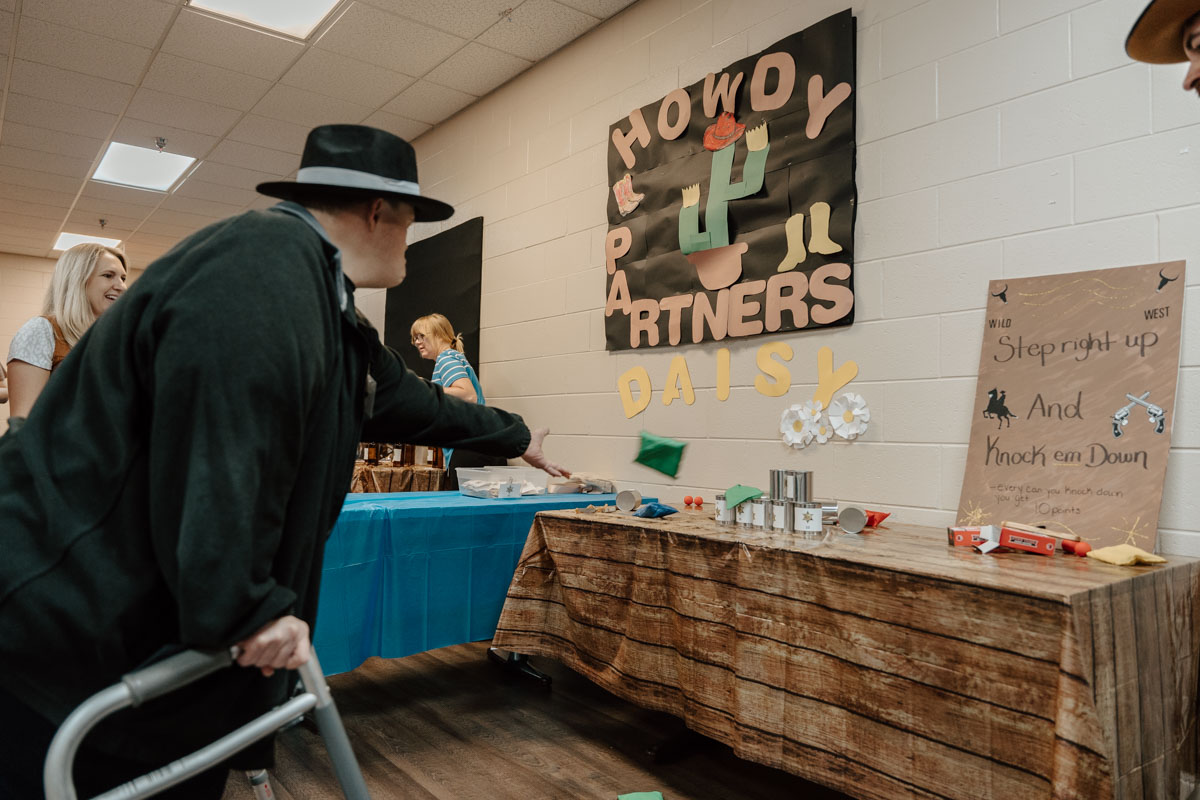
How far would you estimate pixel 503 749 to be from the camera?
7.46 ft

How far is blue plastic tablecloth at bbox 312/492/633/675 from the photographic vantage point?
2.34m

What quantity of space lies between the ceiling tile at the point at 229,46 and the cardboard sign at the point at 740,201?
184 centimetres

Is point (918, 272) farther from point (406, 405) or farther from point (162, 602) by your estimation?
point (162, 602)

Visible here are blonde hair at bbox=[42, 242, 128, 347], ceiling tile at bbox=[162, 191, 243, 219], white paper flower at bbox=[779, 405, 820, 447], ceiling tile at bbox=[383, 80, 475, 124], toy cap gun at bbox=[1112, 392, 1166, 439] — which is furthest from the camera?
ceiling tile at bbox=[162, 191, 243, 219]

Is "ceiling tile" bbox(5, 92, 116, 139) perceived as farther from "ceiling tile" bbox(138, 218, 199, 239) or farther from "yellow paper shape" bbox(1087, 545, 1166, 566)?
"yellow paper shape" bbox(1087, 545, 1166, 566)

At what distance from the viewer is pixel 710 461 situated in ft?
9.53

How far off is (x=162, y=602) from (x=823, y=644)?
1.29 meters

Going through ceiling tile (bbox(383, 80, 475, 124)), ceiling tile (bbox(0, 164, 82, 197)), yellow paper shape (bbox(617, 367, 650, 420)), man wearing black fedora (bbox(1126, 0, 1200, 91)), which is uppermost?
ceiling tile (bbox(383, 80, 475, 124))

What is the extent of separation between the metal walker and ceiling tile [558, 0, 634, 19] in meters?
3.24

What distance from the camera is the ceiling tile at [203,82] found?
4.02 metres

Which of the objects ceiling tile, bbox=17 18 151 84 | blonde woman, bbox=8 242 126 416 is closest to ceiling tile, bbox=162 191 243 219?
ceiling tile, bbox=17 18 151 84

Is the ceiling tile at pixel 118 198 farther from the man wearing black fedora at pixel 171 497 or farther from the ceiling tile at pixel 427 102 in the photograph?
the man wearing black fedora at pixel 171 497

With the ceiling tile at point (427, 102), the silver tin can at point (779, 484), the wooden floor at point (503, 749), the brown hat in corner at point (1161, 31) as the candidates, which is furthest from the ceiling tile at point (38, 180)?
the brown hat in corner at point (1161, 31)

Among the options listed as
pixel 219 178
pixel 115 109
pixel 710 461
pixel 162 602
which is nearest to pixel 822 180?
pixel 710 461
